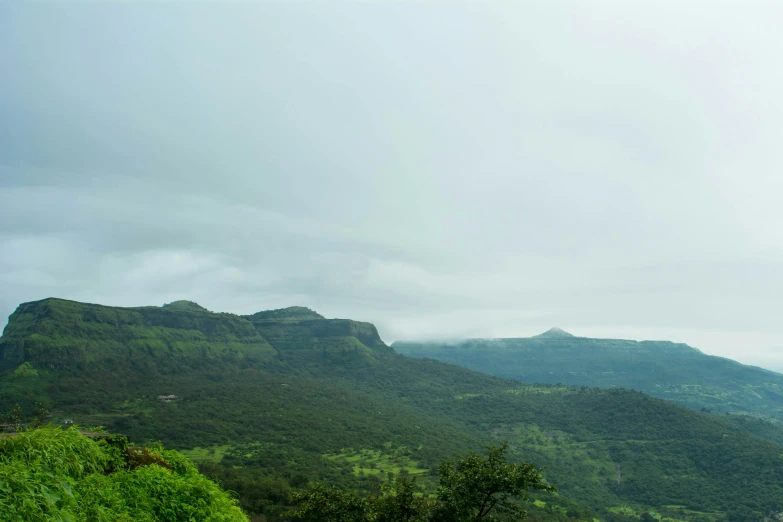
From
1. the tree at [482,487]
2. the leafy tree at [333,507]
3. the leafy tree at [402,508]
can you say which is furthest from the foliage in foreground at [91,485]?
the tree at [482,487]

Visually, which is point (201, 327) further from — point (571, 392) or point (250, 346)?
point (571, 392)

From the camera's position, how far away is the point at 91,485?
10.4 m

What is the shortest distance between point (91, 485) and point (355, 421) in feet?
325

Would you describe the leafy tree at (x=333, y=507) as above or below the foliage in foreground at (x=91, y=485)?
below

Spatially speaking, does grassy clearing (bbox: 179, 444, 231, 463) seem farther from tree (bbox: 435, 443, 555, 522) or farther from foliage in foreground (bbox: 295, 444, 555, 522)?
tree (bbox: 435, 443, 555, 522)

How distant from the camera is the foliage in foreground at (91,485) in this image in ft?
27.7

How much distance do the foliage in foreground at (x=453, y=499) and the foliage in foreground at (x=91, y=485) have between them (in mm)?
13914

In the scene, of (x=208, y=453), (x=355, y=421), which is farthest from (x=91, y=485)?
(x=355, y=421)

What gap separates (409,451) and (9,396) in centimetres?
8904

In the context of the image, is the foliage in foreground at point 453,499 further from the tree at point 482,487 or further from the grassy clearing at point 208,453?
the grassy clearing at point 208,453

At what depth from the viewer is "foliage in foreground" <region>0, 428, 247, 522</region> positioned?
8453 millimetres

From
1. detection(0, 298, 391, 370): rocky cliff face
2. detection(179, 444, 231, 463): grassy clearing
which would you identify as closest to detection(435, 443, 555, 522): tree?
detection(179, 444, 231, 463): grassy clearing

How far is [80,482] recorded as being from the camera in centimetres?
1027

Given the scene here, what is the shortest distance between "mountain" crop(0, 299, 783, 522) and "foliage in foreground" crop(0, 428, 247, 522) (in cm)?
2863
